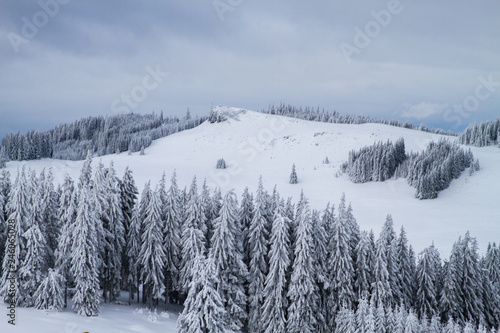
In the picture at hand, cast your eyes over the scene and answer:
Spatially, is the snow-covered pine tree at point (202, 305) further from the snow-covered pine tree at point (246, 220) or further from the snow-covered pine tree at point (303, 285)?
the snow-covered pine tree at point (246, 220)

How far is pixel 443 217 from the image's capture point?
207 feet

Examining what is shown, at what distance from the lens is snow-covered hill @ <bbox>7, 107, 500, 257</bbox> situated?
200ft

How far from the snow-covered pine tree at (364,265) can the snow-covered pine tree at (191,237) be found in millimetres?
16132

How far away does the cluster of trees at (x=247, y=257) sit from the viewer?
100 feet

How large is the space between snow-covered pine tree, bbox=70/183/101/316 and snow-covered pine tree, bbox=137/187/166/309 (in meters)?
5.24

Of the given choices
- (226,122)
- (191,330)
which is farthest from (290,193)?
(226,122)

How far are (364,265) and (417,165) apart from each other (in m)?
56.2

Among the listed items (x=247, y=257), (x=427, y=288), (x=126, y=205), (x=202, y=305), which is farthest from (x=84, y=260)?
(x=427, y=288)

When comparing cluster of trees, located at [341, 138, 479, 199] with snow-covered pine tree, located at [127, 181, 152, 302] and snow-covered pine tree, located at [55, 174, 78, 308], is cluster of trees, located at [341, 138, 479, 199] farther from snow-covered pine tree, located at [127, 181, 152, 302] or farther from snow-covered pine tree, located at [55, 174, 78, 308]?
snow-covered pine tree, located at [55, 174, 78, 308]

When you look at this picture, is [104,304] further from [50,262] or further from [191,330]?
[191,330]

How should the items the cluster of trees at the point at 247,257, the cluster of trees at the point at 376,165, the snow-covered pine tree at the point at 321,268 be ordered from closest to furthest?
the cluster of trees at the point at 247,257 < the snow-covered pine tree at the point at 321,268 < the cluster of trees at the point at 376,165

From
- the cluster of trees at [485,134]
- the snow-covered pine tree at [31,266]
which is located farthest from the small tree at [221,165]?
the snow-covered pine tree at [31,266]

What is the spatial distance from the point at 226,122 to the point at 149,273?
15123 cm

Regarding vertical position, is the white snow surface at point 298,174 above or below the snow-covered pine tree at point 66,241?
above
